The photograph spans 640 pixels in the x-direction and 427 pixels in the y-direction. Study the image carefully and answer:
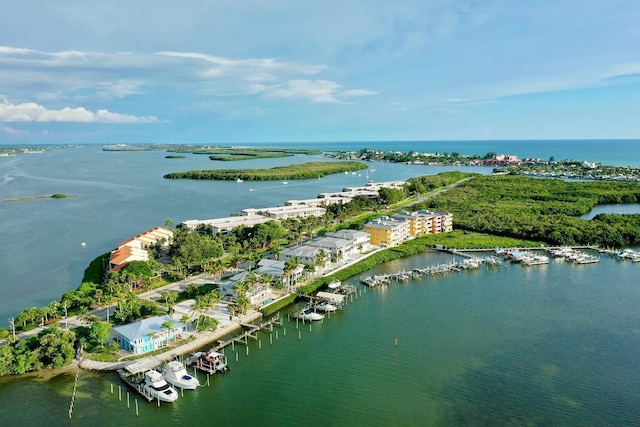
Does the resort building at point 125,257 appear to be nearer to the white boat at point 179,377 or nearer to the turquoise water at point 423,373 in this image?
the turquoise water at point 423,373

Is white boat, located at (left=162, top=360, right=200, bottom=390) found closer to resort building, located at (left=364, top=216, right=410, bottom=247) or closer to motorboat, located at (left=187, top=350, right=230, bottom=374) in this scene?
motorboat, located at (left=187, top=350, right=230, bottom=374)

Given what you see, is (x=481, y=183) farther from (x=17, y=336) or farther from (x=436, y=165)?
(x=17, y=336)

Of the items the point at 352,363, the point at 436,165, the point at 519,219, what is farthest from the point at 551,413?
the point at 436,165

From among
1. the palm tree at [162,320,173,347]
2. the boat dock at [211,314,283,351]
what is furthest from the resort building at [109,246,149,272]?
the boat dock at [211,314,283,351]

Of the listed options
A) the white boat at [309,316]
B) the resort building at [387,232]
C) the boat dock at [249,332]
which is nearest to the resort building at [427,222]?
the resort building at [387,232]

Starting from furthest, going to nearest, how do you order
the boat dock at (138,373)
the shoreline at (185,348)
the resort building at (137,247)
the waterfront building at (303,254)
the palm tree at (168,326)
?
the waterfront building at (303,254) < the resort building at (137,247) < the palm tree at (168,326) < the shoreline at (185,348) < the boat dock at (138,373)

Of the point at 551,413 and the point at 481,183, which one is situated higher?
the point at 481,183

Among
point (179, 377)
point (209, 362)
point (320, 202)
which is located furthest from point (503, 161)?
point (179, 377)

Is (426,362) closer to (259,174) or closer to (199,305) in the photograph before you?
(199,305)
